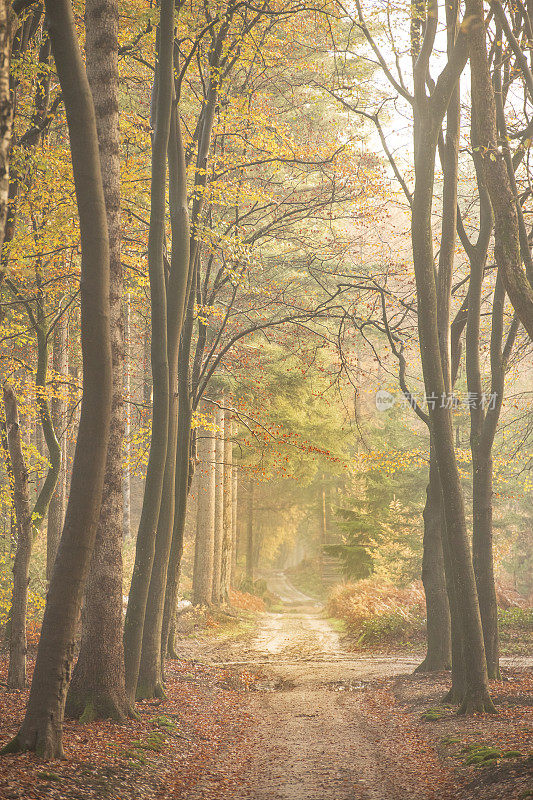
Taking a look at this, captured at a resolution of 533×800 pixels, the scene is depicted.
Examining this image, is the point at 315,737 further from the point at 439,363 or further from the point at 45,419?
the point at 45,419

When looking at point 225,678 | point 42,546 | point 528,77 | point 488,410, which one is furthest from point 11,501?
point 42,546

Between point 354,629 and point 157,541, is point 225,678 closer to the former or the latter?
point 157,541

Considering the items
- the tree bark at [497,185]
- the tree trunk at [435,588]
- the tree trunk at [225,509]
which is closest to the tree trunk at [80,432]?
the tree bark at [497,185]

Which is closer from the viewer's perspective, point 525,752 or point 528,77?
point 525,752

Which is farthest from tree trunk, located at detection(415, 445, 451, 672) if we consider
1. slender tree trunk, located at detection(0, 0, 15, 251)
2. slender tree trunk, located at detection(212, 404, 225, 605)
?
slender tree trunk, located at detection(0, 0, 15, 251)

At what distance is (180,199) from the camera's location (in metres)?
9.24

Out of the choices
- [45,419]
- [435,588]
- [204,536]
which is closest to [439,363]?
[435,588]

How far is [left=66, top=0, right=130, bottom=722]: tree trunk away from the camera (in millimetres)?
6758

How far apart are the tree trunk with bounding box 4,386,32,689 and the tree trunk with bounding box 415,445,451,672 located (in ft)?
21.8

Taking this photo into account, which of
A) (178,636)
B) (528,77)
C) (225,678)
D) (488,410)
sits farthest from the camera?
(178,636)

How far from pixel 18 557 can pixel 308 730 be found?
14.3 ft

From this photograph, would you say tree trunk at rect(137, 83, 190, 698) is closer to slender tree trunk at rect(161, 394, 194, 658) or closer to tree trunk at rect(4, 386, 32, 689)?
slender tree trunk at rect(161, 394, 194, 658)

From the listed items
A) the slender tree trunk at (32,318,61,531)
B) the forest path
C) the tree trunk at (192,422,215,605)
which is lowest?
the forest path

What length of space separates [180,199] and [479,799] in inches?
305
